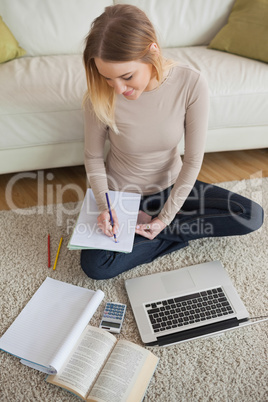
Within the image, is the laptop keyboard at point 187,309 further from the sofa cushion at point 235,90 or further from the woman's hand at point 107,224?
the sofa cushion at point 235,90

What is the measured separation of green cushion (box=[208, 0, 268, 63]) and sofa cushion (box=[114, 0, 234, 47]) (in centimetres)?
9

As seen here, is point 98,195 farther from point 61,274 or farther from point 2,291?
point 2,291

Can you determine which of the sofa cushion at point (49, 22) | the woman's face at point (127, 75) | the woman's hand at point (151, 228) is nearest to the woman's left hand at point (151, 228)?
the woman's hand at point (151, 228)

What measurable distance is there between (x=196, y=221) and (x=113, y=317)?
1.53 ft

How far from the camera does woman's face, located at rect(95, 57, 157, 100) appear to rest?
0.92 m

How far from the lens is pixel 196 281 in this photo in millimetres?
1265

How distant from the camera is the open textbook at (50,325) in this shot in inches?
41.1

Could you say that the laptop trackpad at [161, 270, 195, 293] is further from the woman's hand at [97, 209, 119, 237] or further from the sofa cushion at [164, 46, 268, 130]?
the sofa cushion at [164, 46, 268, 130]

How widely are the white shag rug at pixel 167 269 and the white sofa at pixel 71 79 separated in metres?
0.26

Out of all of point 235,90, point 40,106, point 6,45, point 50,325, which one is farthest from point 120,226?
point 6,45

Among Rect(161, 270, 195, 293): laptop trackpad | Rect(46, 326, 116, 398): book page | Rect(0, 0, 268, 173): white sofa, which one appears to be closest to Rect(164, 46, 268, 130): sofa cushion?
Rect(0, 0, 268, 173): white sofa

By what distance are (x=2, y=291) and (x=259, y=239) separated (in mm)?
1027

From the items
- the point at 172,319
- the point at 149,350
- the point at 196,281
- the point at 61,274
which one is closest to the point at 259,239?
the point at 196,281

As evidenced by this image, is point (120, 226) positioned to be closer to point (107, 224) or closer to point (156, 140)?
point (107, 224)
